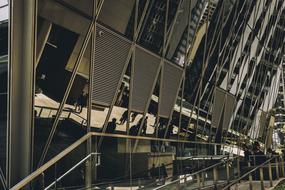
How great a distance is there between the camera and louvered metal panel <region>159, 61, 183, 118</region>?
15.2 m

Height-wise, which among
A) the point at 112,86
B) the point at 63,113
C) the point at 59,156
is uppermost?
the point at 112,86

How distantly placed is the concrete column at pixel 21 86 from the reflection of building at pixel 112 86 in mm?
20

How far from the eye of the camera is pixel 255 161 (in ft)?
61.1

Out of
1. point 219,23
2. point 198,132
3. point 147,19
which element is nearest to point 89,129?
point 147,19

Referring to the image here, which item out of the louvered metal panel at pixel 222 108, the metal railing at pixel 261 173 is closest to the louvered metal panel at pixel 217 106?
the louvered metal panel at pixel 222 108

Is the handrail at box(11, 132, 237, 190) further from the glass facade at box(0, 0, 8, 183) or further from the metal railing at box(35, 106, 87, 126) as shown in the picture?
the glass facade at box(0, 0, 8, 183)

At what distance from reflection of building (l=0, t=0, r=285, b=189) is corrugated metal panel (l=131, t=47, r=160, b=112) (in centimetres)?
3

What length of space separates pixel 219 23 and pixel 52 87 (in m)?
12.7

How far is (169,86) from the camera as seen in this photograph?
15727mm

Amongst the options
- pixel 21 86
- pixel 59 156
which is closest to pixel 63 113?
pixel 21 86

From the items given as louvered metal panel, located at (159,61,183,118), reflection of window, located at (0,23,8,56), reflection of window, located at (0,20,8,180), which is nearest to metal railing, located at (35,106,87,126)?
reflection of window, located at (0,20,8,180)

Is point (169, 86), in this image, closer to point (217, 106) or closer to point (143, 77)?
point (143, 77)

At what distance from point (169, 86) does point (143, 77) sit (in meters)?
2.32

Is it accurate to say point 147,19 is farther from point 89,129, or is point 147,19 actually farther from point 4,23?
point 4,23
